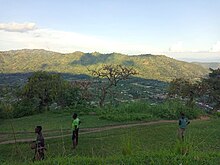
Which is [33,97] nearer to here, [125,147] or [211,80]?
[211,80]

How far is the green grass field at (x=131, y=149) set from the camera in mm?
8047

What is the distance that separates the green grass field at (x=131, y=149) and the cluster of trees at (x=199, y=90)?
565 inches

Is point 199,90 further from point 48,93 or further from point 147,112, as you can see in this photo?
point 48,93

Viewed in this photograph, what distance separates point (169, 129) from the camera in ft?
69.8

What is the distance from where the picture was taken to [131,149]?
8.80 metres

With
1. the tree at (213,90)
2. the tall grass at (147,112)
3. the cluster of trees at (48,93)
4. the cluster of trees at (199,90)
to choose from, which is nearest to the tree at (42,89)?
the cluster of trees at (48,93)

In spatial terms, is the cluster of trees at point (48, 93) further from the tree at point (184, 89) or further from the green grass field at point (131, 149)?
the green grass field at point (131, 149)

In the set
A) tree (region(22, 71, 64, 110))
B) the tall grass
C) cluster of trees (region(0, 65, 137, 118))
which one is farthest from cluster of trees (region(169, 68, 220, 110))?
tree (region(22, 71, 64, 110))

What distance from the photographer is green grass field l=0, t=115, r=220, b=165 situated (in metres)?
8.05


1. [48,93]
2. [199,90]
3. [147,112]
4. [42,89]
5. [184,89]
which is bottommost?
[147,112]

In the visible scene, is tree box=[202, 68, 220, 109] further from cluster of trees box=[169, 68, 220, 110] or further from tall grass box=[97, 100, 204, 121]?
tall grass box=[97, 100, 204, 121]

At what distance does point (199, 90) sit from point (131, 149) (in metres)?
31.7

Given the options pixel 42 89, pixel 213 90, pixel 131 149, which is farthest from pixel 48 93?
pixel 131 149

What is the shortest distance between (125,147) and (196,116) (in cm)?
2356
